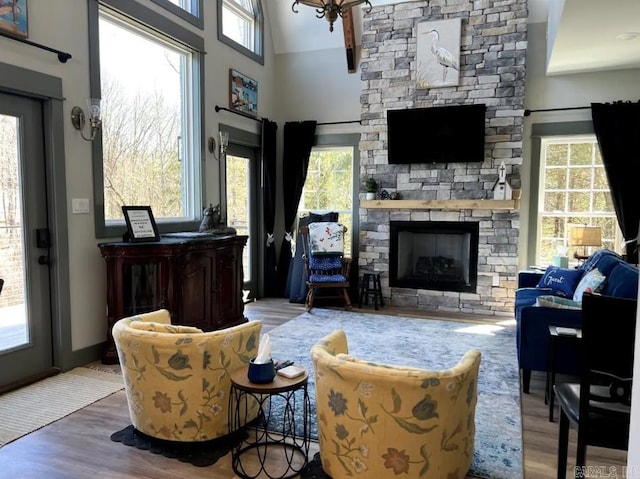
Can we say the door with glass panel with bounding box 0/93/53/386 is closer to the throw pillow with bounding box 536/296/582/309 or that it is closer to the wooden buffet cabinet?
the wooden buffet cabinet

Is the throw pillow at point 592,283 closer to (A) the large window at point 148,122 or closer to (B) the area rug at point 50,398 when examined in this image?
(B) the area rug at point 50,398

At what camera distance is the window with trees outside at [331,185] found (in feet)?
21.4

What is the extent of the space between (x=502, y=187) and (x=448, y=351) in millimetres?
2244

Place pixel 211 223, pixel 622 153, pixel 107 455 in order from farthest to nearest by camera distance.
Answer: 1. pixel 622 153
2. pixel 211 223
3. pixel 107 455

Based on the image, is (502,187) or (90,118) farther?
(502,187)

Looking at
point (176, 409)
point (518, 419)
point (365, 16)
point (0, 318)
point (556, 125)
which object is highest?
point (365, 16)

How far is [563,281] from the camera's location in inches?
169

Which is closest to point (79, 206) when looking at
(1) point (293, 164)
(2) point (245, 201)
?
(2) point (245, 201)

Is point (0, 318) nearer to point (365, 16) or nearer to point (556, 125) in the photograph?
point (365, 16)

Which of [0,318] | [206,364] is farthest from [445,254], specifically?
[0,318]

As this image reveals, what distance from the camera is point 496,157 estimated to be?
218 inches

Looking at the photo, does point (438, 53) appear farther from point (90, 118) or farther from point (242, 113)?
point (90, 118)

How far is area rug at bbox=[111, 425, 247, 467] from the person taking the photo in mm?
2386

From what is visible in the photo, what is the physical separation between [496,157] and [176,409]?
4.65 meters
